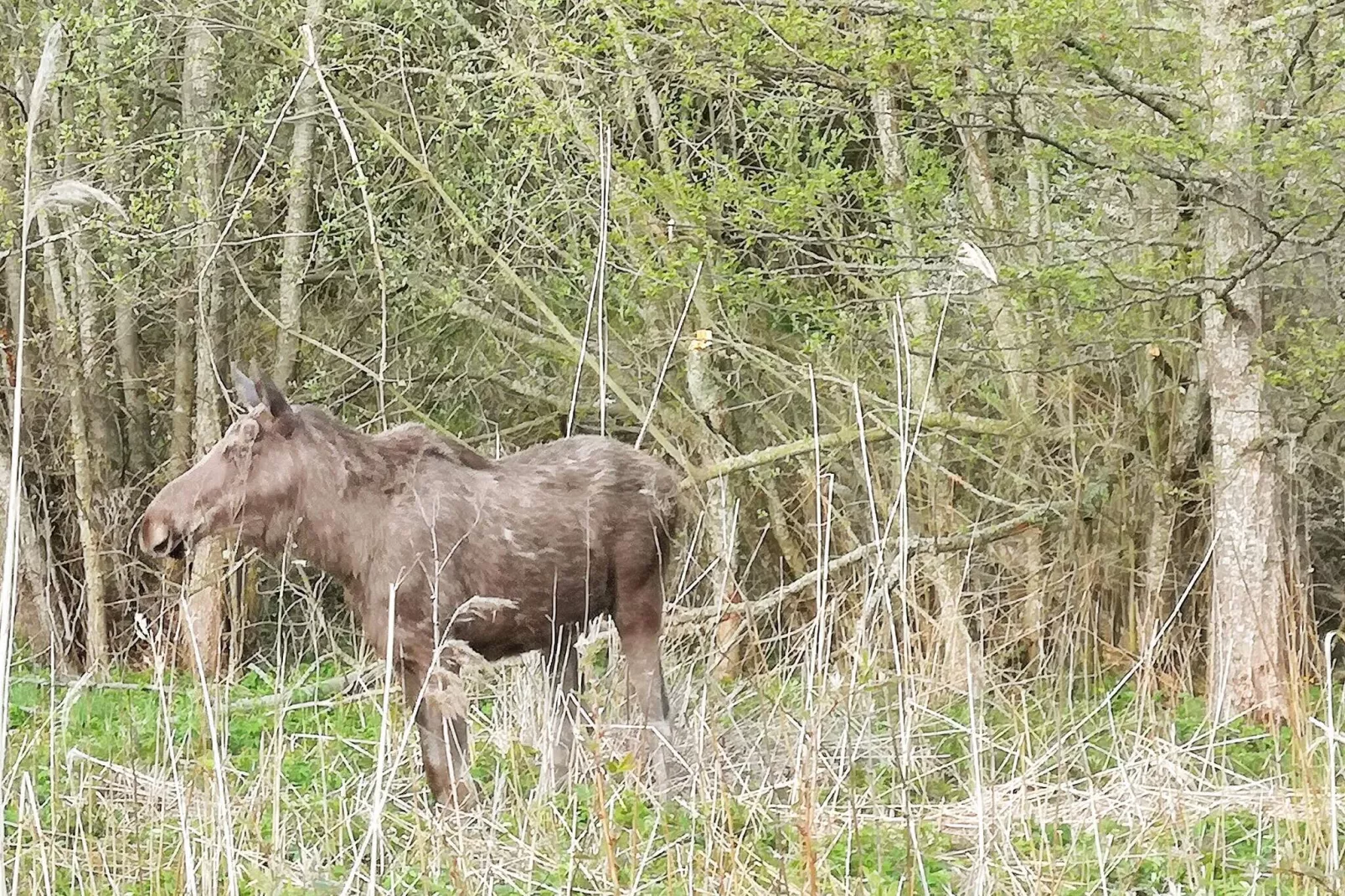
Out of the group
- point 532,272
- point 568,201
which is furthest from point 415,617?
point 532,272

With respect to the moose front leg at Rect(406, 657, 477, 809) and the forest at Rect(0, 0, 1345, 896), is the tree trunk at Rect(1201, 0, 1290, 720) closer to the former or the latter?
the forest at Rect(0, 0, 1345, 896)

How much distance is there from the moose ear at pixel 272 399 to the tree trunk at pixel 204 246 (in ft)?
15.4

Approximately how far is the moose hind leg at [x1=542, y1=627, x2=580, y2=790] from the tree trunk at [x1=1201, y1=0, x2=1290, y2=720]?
9.74 feet

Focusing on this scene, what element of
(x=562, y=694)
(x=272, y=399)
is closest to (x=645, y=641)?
(x=562, y=694)

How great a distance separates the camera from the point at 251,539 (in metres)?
5.39

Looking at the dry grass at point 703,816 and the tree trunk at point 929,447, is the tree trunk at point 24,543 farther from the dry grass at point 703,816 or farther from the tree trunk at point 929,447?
the tree trunk at point 929,447

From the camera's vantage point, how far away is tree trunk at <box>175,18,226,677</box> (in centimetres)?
1006

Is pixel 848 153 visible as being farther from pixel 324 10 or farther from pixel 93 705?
pixel 93 705

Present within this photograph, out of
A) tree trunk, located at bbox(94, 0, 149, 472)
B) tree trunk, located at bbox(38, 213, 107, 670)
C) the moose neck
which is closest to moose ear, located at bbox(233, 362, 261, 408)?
the moose neck

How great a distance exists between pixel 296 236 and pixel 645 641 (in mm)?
5678

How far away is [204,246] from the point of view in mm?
10070

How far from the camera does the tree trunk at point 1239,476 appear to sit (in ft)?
24.0

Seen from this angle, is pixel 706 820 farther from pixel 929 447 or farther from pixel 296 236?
pixel 296 236

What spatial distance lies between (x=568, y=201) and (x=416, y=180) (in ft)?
3.43
